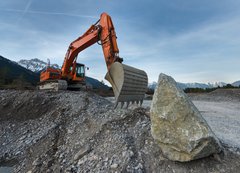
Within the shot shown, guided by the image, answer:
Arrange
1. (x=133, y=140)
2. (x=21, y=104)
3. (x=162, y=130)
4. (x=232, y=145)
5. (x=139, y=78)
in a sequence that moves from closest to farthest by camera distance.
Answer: (x=162, y=130), (x=232, y=145), (x=133, y=140), (x=139, y=78), (x=21, y=104)

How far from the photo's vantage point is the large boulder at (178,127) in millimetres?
2736

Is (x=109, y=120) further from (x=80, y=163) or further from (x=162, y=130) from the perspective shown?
(x=162, y=130)

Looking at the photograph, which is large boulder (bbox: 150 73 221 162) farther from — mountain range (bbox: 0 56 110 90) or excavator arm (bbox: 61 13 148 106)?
mountain range (bbox: 0 56 110 90)

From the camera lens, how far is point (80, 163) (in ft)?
11.5

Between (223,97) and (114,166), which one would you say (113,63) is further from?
(223,97)

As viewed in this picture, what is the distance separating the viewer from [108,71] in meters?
6.09

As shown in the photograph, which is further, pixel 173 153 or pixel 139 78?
pixel 139 78

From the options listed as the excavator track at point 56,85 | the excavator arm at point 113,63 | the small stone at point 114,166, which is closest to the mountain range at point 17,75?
the excavator track at point 56,85

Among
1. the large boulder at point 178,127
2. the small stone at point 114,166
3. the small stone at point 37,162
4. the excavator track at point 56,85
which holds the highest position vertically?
the excavator track at point 56,85

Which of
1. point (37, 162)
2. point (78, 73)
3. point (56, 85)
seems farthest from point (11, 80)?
point (37, 162)

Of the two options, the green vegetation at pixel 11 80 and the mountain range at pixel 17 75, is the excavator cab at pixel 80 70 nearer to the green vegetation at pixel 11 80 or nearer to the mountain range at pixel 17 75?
the mountain range at pixel 17 75

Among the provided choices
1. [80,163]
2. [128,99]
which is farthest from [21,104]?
[80,163]

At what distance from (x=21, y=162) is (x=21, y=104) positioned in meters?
3.59

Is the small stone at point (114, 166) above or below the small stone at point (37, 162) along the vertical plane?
above
